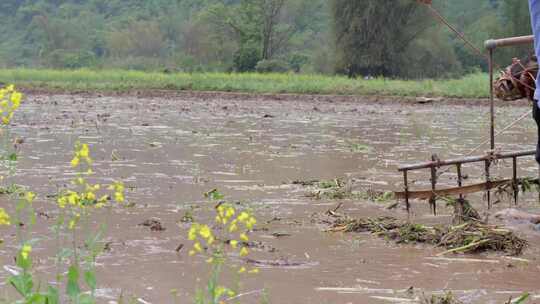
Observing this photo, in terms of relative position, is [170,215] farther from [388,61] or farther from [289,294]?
[388,61]

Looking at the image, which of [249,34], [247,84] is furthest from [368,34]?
[249,34]

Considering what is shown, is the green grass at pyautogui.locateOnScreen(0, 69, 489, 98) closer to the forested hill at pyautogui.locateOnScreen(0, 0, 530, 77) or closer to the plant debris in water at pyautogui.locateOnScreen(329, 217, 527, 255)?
the forested hill at pyautogui.locateOnScreen(0, 0, 530, 77)

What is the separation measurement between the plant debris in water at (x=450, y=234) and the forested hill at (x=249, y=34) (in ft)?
120

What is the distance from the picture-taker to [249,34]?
59.1 m

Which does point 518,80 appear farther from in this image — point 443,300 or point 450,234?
point 443,300

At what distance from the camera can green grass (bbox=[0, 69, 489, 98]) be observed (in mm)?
27484

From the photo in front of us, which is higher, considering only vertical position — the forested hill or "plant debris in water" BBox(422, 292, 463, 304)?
the forested hill

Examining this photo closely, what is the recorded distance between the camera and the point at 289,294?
4562 mm

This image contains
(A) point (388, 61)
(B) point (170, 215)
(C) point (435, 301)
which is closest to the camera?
(C) point (435, 301)

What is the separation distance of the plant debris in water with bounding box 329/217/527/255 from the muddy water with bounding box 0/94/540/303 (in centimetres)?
10

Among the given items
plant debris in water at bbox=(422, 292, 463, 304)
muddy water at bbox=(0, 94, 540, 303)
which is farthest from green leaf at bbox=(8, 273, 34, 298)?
plant debris in water at bbox=(422, 292, 463, 304)

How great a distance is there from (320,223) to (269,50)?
51.8m

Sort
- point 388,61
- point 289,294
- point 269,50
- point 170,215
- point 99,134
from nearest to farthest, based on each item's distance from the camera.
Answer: point 289,294 → point 170,215 → point 99,134 → point 388,61 → point 269,50

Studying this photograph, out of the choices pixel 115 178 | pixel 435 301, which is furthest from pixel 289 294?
pixel 115 178
